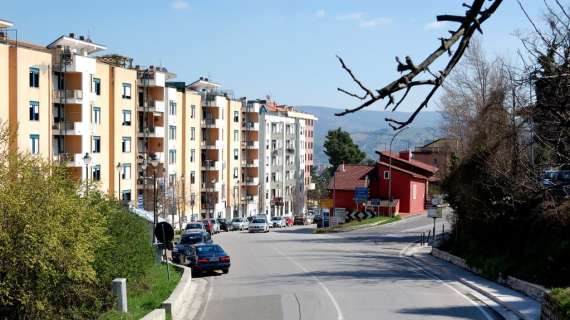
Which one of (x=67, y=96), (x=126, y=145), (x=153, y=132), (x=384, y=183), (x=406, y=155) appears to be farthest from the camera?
(x=406, y=155)

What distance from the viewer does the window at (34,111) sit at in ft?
146

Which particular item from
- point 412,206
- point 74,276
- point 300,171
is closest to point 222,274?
point 74,276

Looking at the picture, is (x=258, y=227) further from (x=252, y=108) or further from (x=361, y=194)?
(x=252, y=108)

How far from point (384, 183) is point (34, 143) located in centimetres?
3277

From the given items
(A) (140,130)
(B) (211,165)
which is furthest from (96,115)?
(B) (211,165)

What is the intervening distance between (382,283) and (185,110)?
51.8 meters

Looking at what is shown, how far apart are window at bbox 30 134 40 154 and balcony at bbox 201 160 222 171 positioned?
113 ft

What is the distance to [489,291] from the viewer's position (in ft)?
74.5

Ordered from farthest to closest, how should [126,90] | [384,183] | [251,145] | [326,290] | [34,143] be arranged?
1. [251,145]
2. [384,183]
3. [126,90]
4. [34,143]
5. [326,290]

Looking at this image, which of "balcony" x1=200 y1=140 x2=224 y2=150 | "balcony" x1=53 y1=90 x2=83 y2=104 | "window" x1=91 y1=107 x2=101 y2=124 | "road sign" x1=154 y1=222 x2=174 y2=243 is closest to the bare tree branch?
"road sign" x1=154 y1=222 x2=174 y2=243

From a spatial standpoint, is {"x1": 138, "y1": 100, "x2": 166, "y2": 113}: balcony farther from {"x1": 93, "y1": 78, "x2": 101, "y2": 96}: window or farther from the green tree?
the green tree

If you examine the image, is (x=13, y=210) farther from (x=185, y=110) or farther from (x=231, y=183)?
(x=231, y=183)

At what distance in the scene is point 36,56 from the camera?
44.8 meters

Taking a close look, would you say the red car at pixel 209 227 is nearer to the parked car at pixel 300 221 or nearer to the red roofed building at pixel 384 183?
the red roofed building at pixel 384 183
